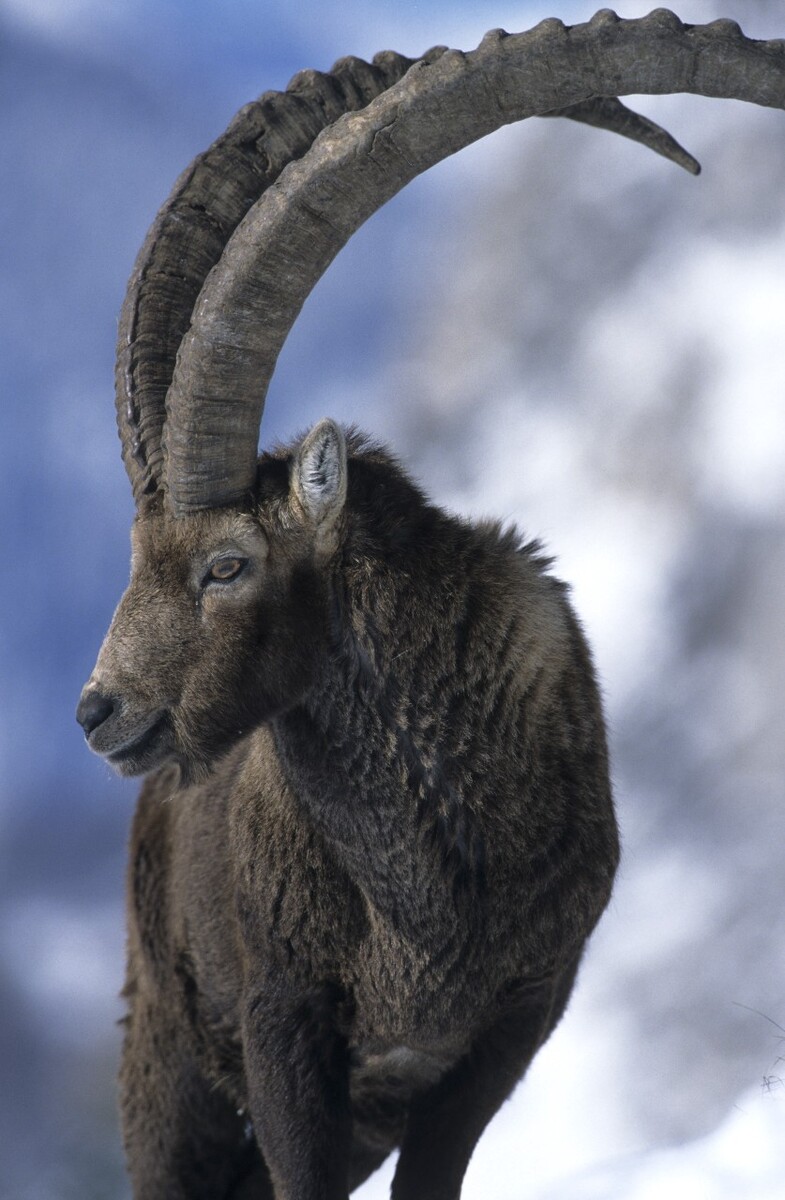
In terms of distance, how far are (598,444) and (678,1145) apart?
4.78 meters

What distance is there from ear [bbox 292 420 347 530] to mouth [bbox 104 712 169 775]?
723mm

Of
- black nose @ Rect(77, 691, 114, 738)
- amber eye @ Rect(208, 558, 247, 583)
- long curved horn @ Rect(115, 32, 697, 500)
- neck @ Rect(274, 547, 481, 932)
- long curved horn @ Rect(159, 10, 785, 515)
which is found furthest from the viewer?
long curved horn @ Rect(115, 32, 697, 500)

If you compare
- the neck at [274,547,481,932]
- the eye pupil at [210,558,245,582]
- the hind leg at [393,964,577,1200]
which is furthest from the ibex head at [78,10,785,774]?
the hind leg at [393,964,577,1200]

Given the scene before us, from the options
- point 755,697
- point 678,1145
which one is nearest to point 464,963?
point 678,1145

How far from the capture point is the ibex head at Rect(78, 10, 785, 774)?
3658 millimetres

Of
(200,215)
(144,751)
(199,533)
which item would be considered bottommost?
(144,751)

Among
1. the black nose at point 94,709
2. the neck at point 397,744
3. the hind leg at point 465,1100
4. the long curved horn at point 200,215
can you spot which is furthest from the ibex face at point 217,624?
the hind leg at point 465,1100

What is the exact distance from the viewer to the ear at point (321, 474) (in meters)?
4.12

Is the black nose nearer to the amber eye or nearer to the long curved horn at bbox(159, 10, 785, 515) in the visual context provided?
the amber eye

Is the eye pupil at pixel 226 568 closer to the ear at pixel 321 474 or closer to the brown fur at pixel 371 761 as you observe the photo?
the brown fur at pixel 371 761

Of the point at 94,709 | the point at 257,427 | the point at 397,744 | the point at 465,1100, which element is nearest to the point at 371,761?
the point at 397,744

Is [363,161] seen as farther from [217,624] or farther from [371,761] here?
[371,761]

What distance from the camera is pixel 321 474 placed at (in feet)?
13.6

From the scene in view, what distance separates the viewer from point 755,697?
9.56 metres
